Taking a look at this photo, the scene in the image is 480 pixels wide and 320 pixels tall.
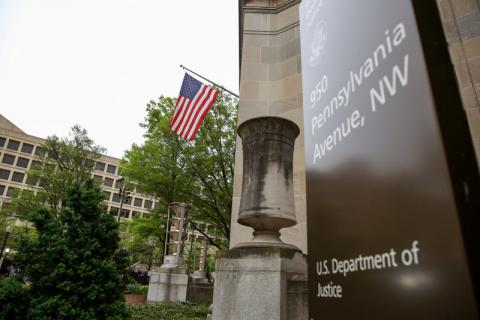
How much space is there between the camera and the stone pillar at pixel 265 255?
363 cm

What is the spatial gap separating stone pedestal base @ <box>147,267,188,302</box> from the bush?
9.26 metres

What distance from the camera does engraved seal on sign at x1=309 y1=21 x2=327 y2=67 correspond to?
158 cm

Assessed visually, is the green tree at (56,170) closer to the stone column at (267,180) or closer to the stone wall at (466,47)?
the stone column at (267,180)

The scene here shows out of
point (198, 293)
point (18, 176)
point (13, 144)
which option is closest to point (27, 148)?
point (13, 144)

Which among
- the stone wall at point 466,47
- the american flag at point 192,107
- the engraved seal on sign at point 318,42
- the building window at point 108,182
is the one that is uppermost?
the building window at point 108,182

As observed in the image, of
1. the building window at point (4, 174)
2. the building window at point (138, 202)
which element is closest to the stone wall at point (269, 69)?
the building window at point (4, 174)

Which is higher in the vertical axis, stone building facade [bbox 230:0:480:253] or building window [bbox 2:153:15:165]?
building window [bbox 2:153:15:165]

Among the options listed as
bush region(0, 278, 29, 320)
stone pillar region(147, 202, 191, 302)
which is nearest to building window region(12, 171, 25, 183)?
stone pillar region(147, 202, 191, 302)

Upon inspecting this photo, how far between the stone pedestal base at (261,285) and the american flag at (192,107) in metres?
6.57

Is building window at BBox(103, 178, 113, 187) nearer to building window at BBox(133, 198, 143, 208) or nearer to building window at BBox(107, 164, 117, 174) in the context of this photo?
building window at BBox(107, 164, 117, 174)

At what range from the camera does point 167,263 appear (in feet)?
48.8

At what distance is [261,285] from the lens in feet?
12.2

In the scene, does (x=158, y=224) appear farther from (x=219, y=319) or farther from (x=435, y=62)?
(x=435, y=62)

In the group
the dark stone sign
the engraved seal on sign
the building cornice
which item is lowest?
the dark stone sign
